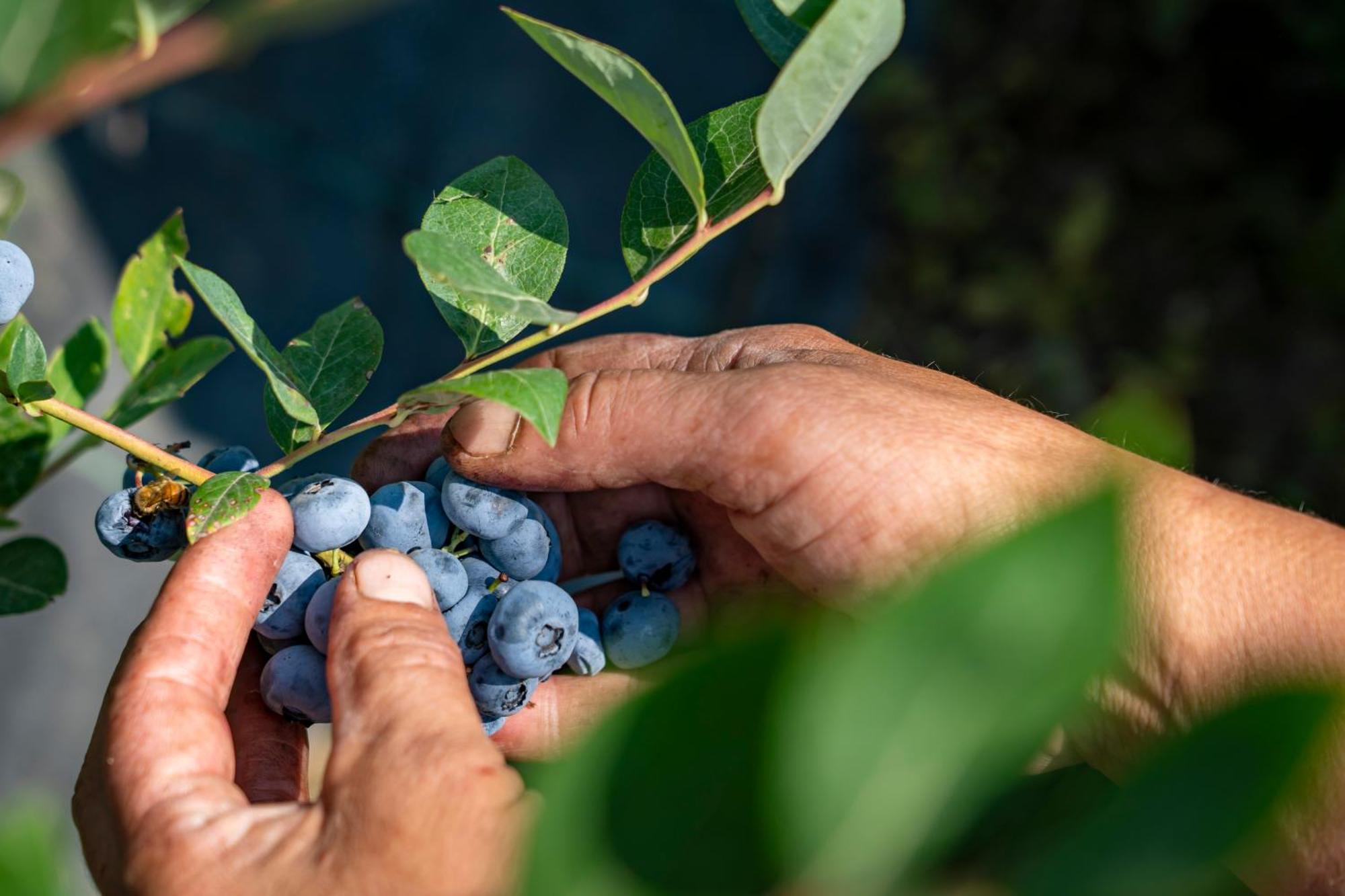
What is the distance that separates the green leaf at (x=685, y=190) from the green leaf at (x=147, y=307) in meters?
0.43

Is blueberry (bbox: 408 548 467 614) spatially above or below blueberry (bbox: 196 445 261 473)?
below

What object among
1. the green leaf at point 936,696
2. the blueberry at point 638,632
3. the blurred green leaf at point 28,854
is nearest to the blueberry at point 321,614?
the blueberry at point 638,632

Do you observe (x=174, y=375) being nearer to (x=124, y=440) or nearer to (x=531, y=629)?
(x=124, y=440)

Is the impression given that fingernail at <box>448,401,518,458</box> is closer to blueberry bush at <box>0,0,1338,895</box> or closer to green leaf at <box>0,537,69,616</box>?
blueberry bush at <box>0,0,1338,895</box>

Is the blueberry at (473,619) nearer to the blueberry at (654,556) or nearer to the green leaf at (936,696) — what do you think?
the blueberry at (654,556)

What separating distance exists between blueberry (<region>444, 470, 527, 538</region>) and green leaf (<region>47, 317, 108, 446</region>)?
0.35 metres

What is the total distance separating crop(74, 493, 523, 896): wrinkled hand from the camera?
0.79m

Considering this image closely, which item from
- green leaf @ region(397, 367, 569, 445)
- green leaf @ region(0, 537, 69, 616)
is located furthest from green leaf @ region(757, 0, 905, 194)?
green leaf @ region(0, 537, 69, 616)

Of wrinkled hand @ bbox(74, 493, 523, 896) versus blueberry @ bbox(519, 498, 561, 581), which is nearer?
wrinkled hand @ bbox(74, 493, 523, 896)

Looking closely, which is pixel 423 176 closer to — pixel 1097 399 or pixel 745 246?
pixel 745 246

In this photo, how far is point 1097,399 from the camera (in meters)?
3.04

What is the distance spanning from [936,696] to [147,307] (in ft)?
3.28

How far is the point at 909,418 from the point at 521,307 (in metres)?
0.53

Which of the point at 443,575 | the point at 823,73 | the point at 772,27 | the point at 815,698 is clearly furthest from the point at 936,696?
the point at 443,575
